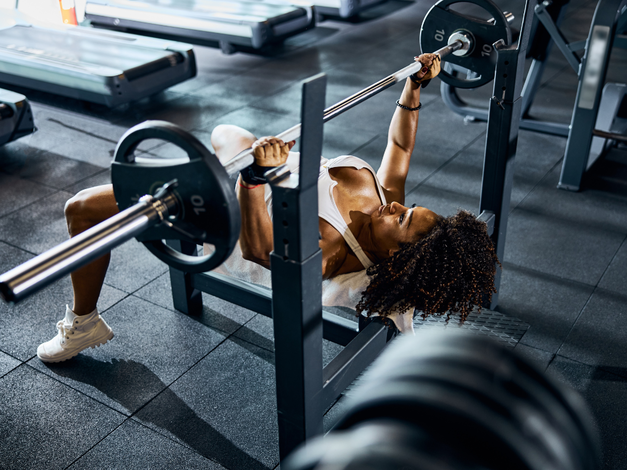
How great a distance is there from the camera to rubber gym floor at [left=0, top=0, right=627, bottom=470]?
1910 mm

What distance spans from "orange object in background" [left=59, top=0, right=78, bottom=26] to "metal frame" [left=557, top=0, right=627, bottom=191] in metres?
4.58

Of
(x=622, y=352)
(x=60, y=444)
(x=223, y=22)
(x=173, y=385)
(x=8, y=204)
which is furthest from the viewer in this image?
(x=223, y=22)

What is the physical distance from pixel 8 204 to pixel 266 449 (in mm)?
2292

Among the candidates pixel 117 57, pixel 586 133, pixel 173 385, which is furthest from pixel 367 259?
pixel 117 57

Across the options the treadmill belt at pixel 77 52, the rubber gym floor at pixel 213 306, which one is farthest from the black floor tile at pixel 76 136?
the treadmill belt at pixel 77 52

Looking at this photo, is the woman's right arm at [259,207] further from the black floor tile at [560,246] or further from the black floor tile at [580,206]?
the black floor tile at [580,206]

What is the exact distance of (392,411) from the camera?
60cm

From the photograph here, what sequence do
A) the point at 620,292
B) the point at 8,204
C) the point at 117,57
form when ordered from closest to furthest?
1. the point at 620,292
2. the point at 8,204
3. the point at 117,57

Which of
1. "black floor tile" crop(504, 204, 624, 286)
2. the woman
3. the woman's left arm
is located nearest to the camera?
the woman

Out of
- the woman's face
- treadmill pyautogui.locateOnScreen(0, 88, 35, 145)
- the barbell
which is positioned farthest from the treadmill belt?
the barbell

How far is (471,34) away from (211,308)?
1520 mm

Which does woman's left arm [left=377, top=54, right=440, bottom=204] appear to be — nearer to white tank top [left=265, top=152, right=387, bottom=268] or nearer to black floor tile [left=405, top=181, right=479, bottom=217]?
white tank top [left=265, top=152, right=387, bottom=268]

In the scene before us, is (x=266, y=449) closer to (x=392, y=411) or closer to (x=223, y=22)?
(x=392, y=411)

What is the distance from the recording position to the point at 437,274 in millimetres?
1702
